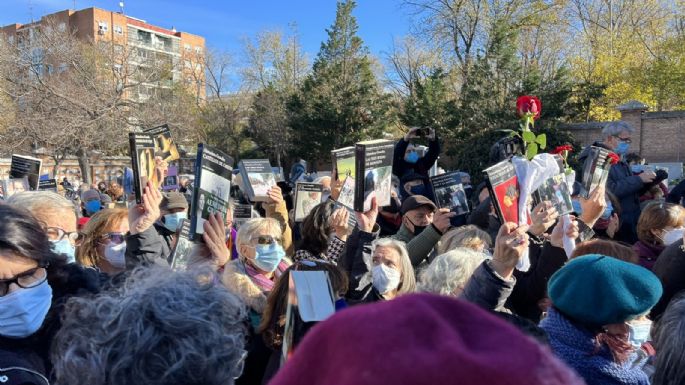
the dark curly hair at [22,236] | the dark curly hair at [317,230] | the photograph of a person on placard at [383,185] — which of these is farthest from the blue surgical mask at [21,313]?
the dark curly hair at [317,230]

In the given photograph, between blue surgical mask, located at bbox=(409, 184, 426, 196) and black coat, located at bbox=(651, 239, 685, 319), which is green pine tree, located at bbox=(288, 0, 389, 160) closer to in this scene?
blue surgical mask, located at bbox=(409, 184, 426, 196)

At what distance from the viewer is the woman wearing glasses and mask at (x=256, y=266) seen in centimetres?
310

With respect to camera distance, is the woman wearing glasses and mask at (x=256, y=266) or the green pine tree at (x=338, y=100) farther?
the green pine tree at (x=338, y=100)

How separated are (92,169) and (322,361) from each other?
119 ft

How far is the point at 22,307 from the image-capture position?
2082 mm

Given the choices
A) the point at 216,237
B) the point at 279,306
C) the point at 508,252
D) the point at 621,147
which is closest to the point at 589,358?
the point at 508,252

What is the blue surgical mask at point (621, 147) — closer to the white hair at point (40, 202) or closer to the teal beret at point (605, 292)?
the teal beret at point (605, 292)

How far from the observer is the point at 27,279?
2.19 meters

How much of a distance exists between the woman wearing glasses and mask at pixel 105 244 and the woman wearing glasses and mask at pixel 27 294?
1.54 m

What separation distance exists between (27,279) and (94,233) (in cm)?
179

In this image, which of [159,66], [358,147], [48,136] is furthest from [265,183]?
[159,66]

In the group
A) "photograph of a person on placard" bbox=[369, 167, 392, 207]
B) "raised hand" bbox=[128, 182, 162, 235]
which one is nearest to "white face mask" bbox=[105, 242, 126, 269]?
"raised hand" bbox=[128, 182, 162, 235]

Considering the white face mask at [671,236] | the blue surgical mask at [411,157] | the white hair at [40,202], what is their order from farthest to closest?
the blue surgical mask at [411,157] → the white face mask at [671,236] → the white hair at [40,202]

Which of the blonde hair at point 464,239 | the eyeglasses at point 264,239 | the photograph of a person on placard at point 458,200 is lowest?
the blonde hair at point 464,239
